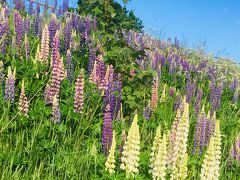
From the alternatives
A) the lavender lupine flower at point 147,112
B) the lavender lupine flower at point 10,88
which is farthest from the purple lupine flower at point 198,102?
the lavender lupine flower at point 10,88

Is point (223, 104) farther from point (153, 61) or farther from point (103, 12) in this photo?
point (103, 12)

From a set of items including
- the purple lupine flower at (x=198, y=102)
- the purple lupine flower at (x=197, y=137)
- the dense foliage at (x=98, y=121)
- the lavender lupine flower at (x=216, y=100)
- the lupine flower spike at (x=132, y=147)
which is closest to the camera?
the lupine flower spike at (x=132, y=147)

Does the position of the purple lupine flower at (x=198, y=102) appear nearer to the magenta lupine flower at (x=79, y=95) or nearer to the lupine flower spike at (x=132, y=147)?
the magenta lupine flower at (x=79, y=95)

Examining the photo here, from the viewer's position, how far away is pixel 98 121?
23.5ft

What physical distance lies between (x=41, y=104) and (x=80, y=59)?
3302 millimetres

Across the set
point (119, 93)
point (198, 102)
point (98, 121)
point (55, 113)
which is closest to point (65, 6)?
point (198, 102)

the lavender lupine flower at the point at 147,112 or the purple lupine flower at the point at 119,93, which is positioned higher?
the purple lupine flower at the point at 119,93

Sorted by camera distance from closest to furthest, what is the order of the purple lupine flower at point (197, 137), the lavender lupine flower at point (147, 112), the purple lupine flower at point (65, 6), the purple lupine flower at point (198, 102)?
1. the purple lupine flower at point (197, 137)
2. the lavender lupine flower at point (147, 112)
3. the purple lupine flower at point (198, 102)
4. the purple lupine flower at point (65, 6)

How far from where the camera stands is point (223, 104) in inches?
475

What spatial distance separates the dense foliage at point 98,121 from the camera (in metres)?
4.86

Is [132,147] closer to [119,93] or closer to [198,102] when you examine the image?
[119,93]

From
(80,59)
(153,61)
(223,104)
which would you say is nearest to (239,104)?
(223,104)

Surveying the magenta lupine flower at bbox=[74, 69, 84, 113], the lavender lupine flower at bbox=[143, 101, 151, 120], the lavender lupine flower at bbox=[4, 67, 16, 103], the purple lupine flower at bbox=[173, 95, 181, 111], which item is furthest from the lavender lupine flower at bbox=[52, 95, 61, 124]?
the purple lupine flower at bbox=[173, 95, 181, 111]

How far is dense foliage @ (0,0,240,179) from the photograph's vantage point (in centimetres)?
486
